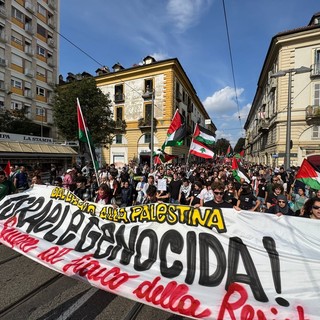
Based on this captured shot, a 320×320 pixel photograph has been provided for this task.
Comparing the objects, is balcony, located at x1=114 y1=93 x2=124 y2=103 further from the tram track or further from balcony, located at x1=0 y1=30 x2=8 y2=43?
the tram track

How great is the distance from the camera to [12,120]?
2592 cm

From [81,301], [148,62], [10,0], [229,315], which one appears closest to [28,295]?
[81,301]

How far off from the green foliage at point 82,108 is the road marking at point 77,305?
64.6 feet

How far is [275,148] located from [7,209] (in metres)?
27.1

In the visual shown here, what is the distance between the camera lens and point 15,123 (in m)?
26.2

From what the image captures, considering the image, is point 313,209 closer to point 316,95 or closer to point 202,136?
point 202,136

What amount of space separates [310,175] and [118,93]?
108 ft

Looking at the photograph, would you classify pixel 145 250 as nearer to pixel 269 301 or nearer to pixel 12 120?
pixel 269 301

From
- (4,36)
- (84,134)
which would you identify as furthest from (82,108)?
(4,36)

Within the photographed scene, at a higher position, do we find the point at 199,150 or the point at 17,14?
the point at 17,14

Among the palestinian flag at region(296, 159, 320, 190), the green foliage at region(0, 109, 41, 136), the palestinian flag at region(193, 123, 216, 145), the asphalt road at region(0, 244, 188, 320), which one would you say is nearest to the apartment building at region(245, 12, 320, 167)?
the palestinian flag at region(193, 123, 216, 145)

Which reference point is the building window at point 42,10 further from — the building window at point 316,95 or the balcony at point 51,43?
the building window at point 316,95

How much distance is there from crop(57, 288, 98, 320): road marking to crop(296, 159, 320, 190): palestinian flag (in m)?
5.27

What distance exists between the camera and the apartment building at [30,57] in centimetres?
2927
